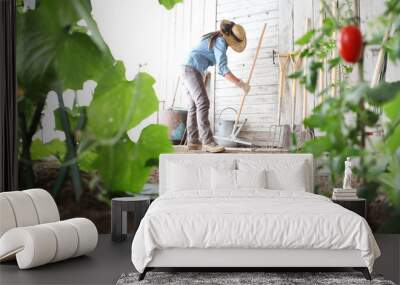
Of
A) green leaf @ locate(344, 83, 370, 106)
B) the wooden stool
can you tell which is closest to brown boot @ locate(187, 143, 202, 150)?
the wooden stool

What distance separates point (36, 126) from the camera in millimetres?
6059

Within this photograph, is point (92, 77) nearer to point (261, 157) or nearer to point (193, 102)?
point (193, 102)

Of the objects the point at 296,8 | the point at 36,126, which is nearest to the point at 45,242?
the point at 36,126

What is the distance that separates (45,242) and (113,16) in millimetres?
2999

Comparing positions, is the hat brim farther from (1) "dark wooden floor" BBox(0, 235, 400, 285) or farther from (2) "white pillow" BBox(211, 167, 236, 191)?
(1) "dark wooden floor" BBox(0, 235, 400, 285)

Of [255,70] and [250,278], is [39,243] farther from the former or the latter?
[255,70]

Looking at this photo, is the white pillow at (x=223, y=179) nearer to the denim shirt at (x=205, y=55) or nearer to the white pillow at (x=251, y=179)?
the white pillow at (x=251, y=179)

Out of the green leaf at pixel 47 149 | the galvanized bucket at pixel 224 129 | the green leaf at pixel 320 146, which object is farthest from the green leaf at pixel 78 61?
the green leaf at pixel 320 146

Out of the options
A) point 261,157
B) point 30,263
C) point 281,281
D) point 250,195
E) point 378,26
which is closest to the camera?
point 378,26

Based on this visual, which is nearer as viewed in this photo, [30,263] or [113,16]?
[30,263]

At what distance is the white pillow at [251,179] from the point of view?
522 centimetres

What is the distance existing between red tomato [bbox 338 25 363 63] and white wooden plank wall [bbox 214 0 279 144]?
554 centimetres

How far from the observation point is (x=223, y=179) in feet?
17.2

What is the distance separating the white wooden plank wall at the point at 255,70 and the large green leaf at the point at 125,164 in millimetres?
838
